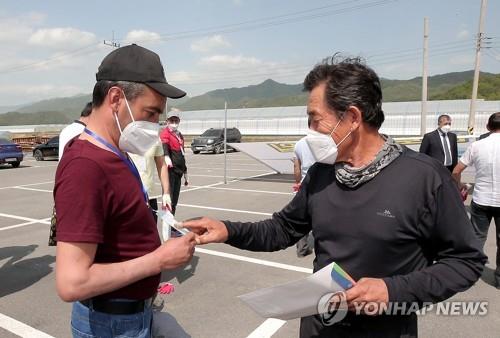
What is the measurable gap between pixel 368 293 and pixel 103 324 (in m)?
1.08

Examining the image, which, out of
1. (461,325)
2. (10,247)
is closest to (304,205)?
(461,325)

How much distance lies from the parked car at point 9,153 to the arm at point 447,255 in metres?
20.5

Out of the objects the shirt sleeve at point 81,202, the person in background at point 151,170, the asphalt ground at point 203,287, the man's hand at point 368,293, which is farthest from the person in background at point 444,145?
the shirt sleeve at point 81,202

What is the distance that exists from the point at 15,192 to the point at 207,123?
36.0 meters

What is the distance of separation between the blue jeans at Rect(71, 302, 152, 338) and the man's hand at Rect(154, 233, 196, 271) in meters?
0.31

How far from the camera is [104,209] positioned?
4.67 ft

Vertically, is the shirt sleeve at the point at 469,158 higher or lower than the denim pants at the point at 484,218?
higher

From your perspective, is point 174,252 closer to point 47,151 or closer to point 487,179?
point 487,179

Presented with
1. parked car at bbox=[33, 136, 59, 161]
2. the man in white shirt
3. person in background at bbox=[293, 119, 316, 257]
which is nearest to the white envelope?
person in background at bbox=[293, 119, 316, 257]

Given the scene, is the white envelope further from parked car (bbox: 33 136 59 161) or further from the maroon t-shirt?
parked car (bbox: 33 136 59 161)

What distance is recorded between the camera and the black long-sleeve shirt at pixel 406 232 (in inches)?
59.4

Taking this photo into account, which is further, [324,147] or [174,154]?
[174,154]
